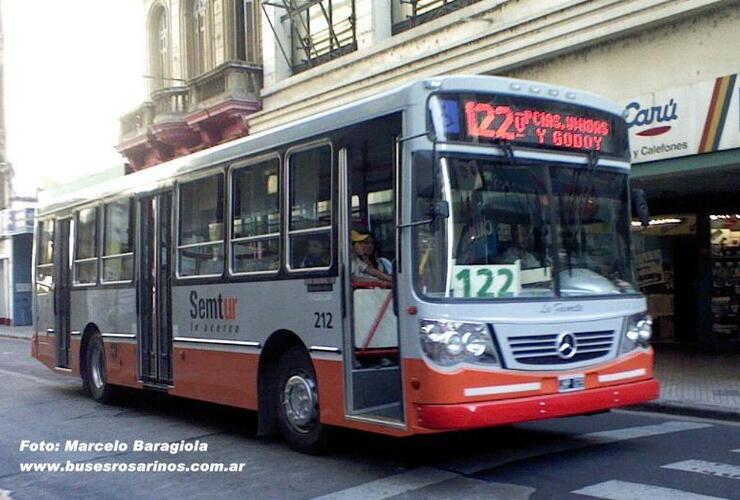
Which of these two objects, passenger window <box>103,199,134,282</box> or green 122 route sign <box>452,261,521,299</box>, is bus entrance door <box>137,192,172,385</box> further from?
green 122 route sign <box>452,261,521,299</box>

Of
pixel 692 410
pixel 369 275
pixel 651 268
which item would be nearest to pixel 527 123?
pixel 369 275

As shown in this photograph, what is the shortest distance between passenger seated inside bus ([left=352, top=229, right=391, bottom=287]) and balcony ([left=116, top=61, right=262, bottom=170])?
51.0 ft

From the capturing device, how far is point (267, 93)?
23312mm

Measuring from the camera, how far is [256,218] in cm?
964

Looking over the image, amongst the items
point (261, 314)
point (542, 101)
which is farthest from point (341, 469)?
point (542, 101)

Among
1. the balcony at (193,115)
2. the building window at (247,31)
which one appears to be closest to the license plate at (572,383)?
the balcony at (193,115)

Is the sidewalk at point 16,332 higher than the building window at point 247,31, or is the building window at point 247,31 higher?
the building window at point 247,31

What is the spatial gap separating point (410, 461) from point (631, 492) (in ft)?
7.08

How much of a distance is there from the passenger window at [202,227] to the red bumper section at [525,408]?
3.86 meters

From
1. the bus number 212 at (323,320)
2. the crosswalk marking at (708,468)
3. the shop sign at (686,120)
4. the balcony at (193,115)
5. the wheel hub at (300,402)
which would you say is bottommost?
the crosswalk marking at (708,468)

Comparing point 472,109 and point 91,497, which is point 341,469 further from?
point 472,109

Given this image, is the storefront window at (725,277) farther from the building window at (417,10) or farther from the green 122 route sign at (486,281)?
the green 122 route sign at (486,281)

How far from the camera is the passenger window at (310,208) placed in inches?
337

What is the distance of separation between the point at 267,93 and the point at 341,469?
1630 centimetres
